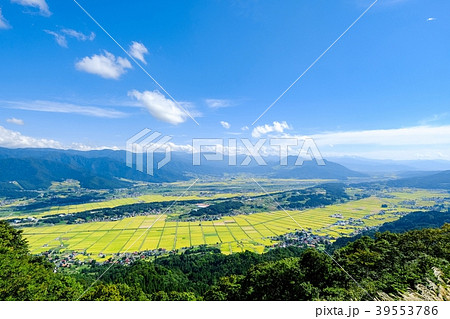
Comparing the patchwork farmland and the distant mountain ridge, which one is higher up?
the distant mountain ridge

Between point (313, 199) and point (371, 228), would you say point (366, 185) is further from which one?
point (371, 228)

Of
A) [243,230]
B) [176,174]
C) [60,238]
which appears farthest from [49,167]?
[243,230]

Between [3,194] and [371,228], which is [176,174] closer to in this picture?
[3,194]

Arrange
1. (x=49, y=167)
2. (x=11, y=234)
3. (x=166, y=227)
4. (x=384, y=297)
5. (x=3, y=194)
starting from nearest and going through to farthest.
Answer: (x=384, y=297) → (x=11, y=234) → (x=166, y=227) → (x=3, y=194) → (x=49, y=167)

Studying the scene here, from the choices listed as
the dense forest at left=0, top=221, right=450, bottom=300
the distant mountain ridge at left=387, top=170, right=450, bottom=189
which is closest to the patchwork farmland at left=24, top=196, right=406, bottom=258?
the dense forest at left=0, top=221, right=450, bottom=300

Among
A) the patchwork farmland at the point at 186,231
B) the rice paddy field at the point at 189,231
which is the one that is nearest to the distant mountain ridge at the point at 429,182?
the rice paddy field at the point at 189,231

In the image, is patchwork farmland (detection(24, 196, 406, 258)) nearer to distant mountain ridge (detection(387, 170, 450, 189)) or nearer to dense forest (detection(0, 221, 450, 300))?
dense forest (detection(0, 221, 450, 300))

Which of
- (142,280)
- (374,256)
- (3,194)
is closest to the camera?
(374,256)
